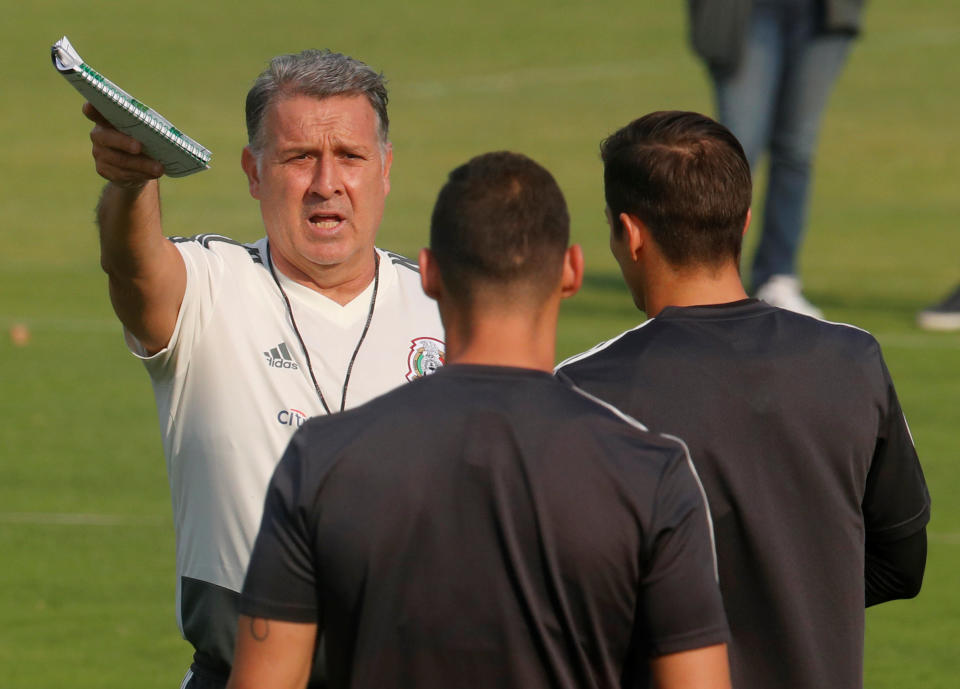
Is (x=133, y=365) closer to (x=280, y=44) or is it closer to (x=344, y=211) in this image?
(x=344, y=211)

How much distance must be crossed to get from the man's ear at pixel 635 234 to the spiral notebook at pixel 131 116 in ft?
2.84

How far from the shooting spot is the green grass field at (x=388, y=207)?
6.92 meters

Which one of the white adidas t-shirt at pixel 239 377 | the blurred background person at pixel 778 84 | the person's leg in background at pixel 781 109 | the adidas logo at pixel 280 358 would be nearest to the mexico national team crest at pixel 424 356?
the white adidas t-shirt at pixel 239 377

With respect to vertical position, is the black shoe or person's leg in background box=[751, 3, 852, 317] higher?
person's leg in background box=[751, 3, 852, 317]

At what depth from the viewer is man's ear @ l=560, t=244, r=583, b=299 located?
3023 mm

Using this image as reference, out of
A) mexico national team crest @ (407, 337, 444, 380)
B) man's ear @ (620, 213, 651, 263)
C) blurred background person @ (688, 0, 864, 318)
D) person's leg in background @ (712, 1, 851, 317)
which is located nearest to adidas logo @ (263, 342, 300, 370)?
mexico national team crest @ (407, 337, 444, 380)

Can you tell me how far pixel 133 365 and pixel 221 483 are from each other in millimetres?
7455

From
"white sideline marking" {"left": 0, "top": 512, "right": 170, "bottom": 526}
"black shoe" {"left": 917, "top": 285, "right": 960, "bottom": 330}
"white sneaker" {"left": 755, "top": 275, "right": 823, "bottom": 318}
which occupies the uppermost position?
"white sneaker" {"left": 755, "top": 275, "right": 823, "bottom": 318}

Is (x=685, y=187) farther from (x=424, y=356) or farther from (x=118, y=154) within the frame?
(x=118, y=154)

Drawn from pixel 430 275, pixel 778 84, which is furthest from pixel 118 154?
pixel 778 84

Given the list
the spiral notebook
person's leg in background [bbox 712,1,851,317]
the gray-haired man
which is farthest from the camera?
person's leg in background [bbox 712,1,851,317]

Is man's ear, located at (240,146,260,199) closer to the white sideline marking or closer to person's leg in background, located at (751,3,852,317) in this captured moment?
the white sideline marking

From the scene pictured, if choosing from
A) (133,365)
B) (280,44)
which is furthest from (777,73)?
(280,44)

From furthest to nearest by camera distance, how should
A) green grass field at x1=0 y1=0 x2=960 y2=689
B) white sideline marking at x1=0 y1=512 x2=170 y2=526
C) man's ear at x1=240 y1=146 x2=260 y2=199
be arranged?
white sideline marking at x1=0 y1=512 x2=170 y2=526
green grass field at x1=0 y1=0 x2=960 y2=689
man's ear at x1=240 y1=146 x2=260 y2=199
